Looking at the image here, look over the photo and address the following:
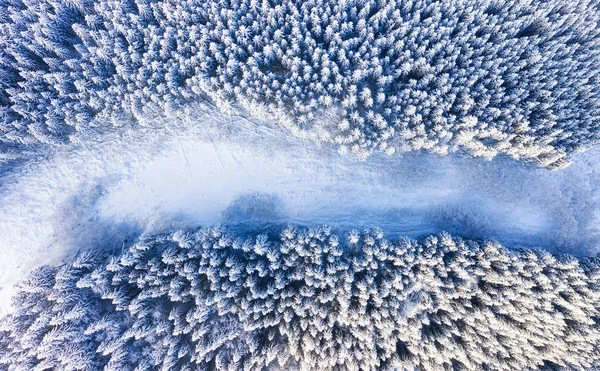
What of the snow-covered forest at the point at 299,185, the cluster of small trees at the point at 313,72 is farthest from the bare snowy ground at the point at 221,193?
the cluster of small trees at the point at 313,72

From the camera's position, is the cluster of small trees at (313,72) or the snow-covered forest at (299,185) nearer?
the snow-covered forest at (299,185)

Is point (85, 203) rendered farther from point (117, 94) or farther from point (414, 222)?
point (414, 222)

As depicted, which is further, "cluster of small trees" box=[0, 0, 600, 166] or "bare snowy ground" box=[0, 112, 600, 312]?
"bare snowy ground" box=[0, 112, 600, 312]

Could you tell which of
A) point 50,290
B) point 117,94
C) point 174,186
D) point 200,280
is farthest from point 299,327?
point 117,94

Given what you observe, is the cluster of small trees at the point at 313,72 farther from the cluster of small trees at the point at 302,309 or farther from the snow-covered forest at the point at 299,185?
the cluster of small trees at the point at 302,309

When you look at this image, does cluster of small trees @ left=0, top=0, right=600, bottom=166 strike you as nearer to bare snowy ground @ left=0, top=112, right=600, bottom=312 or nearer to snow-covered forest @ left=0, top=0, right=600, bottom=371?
snow-covered forest @ left=0, top=0, right=600, bottom=371

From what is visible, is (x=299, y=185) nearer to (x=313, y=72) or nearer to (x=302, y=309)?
(x=313, y=72)

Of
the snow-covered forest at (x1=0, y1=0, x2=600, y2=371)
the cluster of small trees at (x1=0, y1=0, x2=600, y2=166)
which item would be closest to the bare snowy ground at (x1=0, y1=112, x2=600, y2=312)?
the snow-covered forest at (x1=0, y1=0, x2=600, y2=371)
